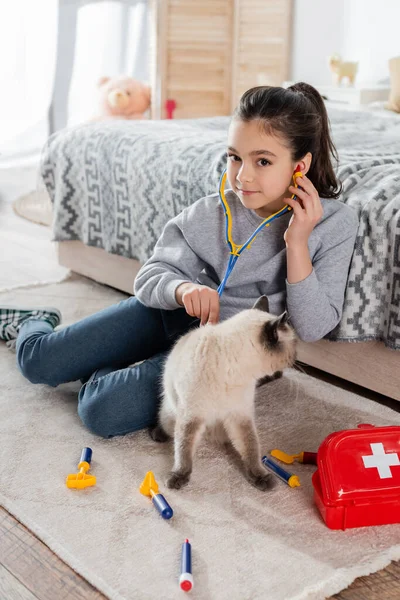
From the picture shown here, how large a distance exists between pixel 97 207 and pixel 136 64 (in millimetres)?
2967

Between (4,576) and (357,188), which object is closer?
(4,576)

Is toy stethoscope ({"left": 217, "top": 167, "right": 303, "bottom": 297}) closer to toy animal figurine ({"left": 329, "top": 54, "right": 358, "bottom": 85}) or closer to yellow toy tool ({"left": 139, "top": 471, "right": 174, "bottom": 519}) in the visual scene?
yellow toy tool ({"left": 139, "top": 471, "right": 174, "bottom": 519})

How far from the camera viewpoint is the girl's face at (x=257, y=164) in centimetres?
145

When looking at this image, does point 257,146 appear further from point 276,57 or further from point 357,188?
point 276,57

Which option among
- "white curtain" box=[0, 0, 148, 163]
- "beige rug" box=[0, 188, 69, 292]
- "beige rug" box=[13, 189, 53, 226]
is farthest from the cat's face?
"white curtain" box=[0, 0, 148, 163]

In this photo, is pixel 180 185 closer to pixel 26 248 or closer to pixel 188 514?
pixel 188 514

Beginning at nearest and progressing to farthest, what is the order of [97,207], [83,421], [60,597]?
[60,597], [83,421], [97,207]

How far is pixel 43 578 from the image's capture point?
1.17 m

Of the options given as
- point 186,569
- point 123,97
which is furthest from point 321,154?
point 123,97

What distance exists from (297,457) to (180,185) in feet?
3.06

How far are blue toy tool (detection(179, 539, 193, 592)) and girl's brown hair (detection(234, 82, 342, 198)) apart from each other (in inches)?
31.5

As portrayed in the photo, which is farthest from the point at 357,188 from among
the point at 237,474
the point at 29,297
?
the point at 29,297

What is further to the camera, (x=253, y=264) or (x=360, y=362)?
(x=360, y=362)

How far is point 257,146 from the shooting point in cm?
145
